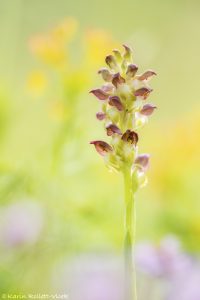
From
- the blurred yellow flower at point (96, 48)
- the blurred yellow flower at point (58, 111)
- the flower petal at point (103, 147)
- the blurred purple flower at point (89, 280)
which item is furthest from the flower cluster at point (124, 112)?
the blurred yellow flower at point (96, 48)

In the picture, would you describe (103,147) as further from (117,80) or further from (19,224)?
(19,224)

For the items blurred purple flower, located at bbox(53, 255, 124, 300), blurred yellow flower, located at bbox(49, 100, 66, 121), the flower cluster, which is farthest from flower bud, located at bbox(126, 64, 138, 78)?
blurred yellow flower, located at bbox(49, 100, 66, 121)

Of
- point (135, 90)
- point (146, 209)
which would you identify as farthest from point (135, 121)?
point (146, 209)

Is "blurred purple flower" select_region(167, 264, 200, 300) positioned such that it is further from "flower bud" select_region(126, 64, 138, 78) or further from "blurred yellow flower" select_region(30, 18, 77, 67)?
"blurred yellow flower" select_region(30, 18, 77, 67)

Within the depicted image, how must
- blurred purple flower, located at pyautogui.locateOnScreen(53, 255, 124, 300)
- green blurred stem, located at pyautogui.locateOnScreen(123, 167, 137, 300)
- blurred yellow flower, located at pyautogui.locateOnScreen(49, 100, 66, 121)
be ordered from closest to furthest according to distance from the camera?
green blurred stem, located at pyautogui.locateOnScreen(123, 167, 137, 300) → blurred purple flower, located at pyautogui.locateOnScreen(53, 255, 124, 300) → blurred yellow flower, located at pyautogui.locateOnScreen(49, 100, 66, 121)

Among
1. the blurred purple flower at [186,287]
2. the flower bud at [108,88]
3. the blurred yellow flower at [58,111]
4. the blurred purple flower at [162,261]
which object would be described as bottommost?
the blurred purple flower at [186,287]

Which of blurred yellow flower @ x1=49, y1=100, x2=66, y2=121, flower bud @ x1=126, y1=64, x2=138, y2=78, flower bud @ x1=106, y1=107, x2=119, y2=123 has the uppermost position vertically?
blurred yellow flower @ x1=49, y1=100, x2=66, y2=121

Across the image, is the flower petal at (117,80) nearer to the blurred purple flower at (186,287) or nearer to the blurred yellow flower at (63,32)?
the blurred purple flower at (186,287)

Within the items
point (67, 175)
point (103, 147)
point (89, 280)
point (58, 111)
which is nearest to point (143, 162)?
point (103, 147)
